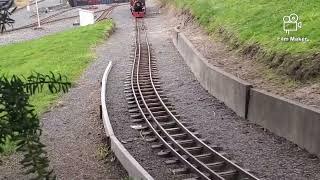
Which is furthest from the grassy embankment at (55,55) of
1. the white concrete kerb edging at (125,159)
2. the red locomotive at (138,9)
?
the white concrete kerb edging at (125,159)

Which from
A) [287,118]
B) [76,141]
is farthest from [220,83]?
[76,141]

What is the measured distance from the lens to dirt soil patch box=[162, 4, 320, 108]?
1223 centimetres

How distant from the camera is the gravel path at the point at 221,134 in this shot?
32.4 feet

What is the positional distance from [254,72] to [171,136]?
474 cm

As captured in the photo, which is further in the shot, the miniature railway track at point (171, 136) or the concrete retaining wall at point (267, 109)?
the concrete retaining wall at point (267, 109)

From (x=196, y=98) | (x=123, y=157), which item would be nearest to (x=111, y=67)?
(x=196, y=98)

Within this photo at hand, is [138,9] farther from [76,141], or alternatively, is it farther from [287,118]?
[287,118]

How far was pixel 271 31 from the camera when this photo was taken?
17.3 m

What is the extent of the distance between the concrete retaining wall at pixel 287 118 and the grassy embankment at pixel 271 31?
61.0 inches

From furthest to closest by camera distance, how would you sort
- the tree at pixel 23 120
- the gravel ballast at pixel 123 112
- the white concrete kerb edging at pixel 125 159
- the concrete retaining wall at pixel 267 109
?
the gravel ballast at pixel 123 112, the concrete retaining wall at pixel 267 109, the white concrete kerb edging at pixel 125 159, the tree at pixel 23 120

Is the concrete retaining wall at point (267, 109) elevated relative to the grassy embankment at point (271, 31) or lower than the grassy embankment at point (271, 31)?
lower

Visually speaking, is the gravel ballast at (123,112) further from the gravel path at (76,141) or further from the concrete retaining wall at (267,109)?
the concrete retaining wall at (267,109)

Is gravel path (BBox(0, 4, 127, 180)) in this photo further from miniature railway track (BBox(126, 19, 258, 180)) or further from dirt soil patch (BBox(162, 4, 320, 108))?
dirt soil patch (BBox(162, 4, 320, 108))

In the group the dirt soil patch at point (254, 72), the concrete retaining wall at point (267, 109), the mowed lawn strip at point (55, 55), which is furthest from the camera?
the mowed lawn strip at point (55, 55)
